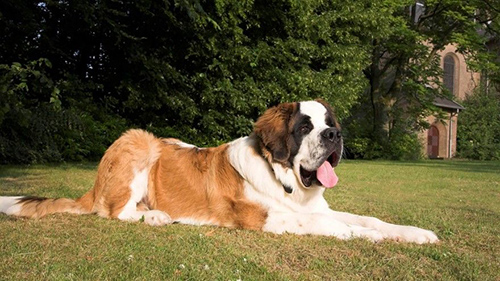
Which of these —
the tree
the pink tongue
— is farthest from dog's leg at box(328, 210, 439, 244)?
the tree

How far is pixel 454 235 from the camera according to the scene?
15.2ft

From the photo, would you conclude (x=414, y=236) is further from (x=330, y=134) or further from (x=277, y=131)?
(x=277, y=131)

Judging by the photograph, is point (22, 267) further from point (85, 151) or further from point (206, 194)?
point (85, 151)

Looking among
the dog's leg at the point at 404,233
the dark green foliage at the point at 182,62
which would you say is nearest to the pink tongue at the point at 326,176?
the dog's leg at the point at 404,233

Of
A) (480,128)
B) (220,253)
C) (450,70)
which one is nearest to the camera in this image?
(220,253)

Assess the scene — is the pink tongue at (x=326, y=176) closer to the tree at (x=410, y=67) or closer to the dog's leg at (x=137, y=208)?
the dog's leg at (x=137, y=208)

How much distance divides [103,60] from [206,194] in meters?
14.6

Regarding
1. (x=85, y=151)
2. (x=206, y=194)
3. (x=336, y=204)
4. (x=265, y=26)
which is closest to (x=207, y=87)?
(x=265, y=26)

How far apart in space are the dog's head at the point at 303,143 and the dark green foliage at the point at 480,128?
3867 cm

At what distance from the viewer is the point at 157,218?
4.87 m

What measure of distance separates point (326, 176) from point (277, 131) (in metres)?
0.64

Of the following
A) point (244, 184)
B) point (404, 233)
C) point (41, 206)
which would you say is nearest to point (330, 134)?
point (244, 184)

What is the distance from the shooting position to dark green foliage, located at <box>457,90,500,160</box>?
39188 mm

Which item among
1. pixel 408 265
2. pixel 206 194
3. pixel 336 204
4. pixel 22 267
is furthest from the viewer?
pixel 336 204
